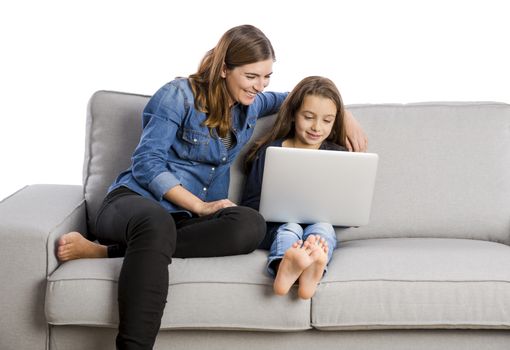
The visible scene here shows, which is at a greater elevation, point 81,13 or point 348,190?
point 81,13

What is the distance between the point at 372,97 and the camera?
3693mm

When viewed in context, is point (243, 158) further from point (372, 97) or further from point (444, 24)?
point (444, 24)

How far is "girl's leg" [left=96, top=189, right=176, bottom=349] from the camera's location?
7.28 feet

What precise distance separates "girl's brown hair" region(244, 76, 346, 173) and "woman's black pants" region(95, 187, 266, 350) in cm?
41

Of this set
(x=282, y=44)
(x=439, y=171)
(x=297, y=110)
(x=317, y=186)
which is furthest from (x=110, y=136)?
(x=439, y=171)

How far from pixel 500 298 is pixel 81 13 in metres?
2.20

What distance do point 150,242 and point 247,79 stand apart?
26.0 inches

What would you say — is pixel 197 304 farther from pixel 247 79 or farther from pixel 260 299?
pixel 247 79

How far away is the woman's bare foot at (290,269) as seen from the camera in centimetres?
230

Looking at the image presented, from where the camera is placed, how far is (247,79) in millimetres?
2676

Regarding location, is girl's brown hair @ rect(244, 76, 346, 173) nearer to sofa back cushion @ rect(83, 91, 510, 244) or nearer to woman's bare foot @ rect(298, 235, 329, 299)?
sofa back cushion @ rect(83, 91, 510, 244)

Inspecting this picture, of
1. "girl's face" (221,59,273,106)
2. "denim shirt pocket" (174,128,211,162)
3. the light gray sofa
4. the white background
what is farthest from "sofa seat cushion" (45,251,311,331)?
the white background

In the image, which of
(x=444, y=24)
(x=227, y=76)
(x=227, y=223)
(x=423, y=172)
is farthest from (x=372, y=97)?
(x=227, y=223)

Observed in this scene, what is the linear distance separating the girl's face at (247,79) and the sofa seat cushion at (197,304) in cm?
65
